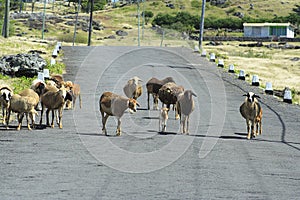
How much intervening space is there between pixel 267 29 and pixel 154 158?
10846cm

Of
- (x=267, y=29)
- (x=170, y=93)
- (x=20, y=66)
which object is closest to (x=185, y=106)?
(x=170, y=93)

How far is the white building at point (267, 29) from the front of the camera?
118 metres

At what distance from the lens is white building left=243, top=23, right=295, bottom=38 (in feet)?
388

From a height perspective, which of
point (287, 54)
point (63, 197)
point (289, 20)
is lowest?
point (63, 197)

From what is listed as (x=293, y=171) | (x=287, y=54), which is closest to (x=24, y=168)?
(x=293, y=171)

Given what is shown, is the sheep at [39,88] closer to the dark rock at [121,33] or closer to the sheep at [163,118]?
the sheep at [163,118]

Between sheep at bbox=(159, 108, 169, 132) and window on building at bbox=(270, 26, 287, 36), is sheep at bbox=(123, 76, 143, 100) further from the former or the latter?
window on building at bbox=(270, 26, 287, 36)

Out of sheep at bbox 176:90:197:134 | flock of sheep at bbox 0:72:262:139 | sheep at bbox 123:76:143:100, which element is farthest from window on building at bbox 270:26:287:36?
sheep at bbox 176:90:197:134

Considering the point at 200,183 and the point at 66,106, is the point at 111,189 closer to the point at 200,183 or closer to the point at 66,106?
the point at 200,183

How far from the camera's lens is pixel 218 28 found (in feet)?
413

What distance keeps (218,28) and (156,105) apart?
104 m

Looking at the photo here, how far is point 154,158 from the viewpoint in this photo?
14.0 metres

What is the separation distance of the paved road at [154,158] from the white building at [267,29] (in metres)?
93.6

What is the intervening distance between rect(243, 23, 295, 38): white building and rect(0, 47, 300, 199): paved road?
93.6m
